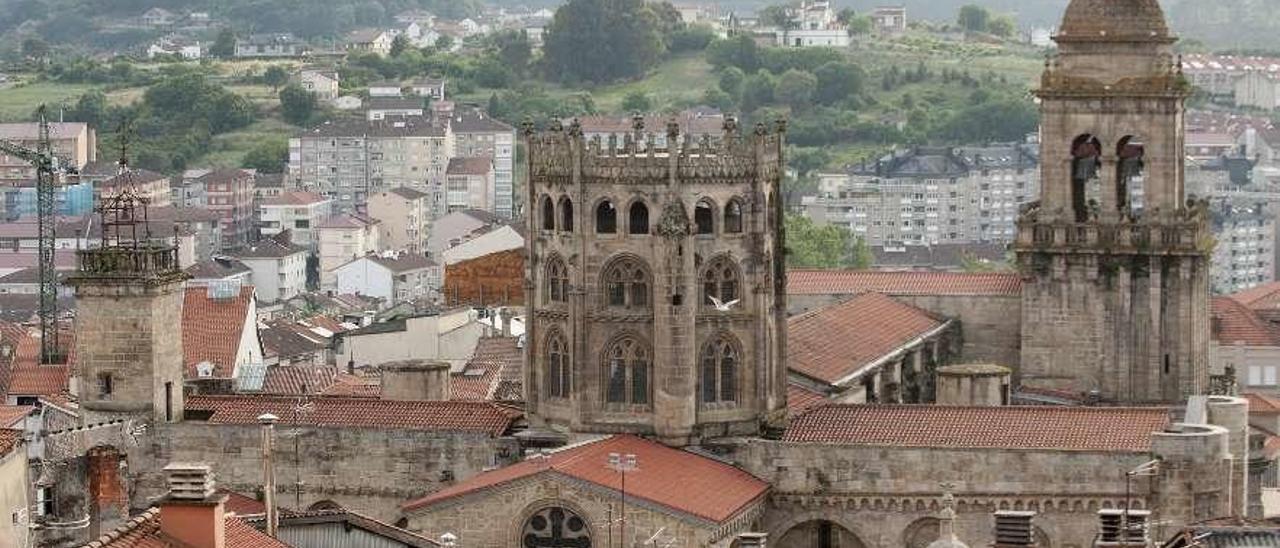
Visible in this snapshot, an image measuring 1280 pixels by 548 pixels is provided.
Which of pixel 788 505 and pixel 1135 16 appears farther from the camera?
pixel 1135 16

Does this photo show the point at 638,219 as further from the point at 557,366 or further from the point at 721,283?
Answer: the point at 557,366

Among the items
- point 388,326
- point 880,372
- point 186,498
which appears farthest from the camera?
point 388,326

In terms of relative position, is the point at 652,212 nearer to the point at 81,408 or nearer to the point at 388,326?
the point at 81,408

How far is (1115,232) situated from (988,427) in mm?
18996

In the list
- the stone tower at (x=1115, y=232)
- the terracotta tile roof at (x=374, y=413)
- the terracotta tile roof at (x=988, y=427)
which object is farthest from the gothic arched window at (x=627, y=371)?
the stone tower at (x=1115, y=232)

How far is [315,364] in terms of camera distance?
449ft

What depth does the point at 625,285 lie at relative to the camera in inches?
3201

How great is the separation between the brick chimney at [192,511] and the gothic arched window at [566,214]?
96.8ft

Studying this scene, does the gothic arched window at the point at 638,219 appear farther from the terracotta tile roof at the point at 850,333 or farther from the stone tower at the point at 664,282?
the terracotta tile roof at the point at 850,333

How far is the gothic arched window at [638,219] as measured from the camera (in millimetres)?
81000

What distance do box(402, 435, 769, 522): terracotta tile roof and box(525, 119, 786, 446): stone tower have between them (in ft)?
3.53

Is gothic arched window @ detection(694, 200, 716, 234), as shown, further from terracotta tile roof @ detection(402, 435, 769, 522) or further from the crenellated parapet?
terracotta tile roof @ detection(402, 435, 769, 522)

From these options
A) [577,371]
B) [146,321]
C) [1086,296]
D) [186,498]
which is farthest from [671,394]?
[186,498]

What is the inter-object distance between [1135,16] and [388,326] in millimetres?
42729
